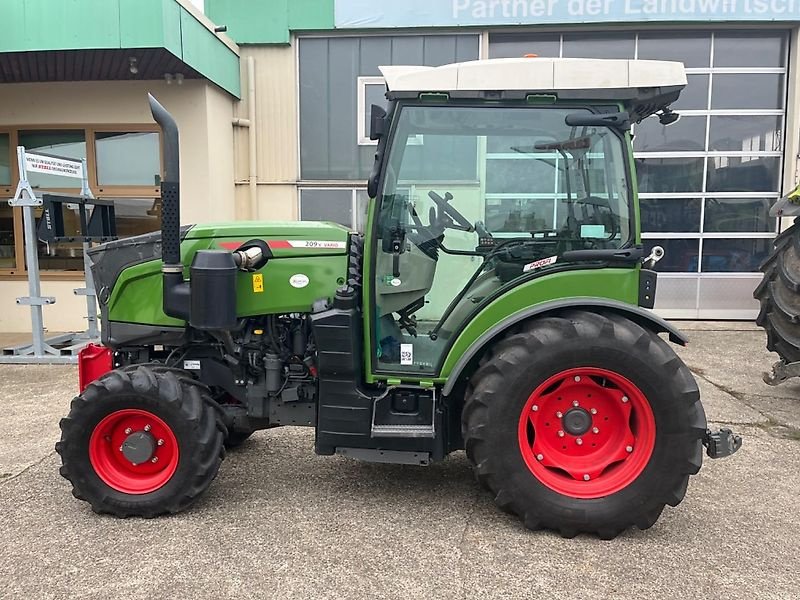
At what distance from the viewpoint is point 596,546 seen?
2.88 m

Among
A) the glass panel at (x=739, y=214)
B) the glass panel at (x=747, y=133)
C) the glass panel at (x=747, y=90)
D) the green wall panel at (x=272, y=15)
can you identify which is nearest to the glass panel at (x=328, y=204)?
the green wall panel at (x=272, y=15)

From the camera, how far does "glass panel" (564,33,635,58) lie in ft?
28.3

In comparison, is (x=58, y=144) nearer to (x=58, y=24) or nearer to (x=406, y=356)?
(x=58, y=24)

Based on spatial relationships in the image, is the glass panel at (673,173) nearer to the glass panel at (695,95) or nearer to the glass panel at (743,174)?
the glass panel at (743,174)

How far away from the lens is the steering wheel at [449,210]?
3109mm

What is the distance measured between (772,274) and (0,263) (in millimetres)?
9180

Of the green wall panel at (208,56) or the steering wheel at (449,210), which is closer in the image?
the steering wheel at (449,210)

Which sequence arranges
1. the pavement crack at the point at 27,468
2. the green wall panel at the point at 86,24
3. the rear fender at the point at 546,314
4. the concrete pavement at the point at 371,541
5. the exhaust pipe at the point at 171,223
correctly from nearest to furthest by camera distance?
the concrete pavement at the point at 371,541 < the exhaust pipe at the point at 171,223 < the rear fender at the point at 546,314 < the pavement crack at the point at 27,468 < the green wall panel at the point at 86,24

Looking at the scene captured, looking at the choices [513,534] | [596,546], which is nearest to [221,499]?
[513,534]

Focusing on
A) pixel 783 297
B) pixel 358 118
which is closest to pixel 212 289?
pixel 783 297

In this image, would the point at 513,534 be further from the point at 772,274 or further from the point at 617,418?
the point at 772,274

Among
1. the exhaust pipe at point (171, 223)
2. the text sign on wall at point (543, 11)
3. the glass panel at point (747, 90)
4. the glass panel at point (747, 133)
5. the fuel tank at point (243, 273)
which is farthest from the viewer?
the glass panel at point (747, 133)

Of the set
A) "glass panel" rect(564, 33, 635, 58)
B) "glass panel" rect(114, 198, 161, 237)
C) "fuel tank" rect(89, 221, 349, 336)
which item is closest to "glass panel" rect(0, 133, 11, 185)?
"glass panel" rect(114, 198, 161, 237)

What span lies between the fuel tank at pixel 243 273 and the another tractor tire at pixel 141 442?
1.44 ft
